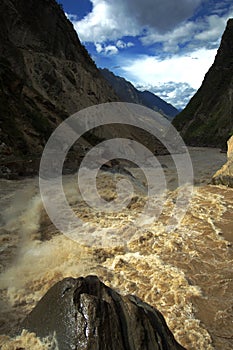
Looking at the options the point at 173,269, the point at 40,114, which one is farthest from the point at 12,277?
the point at 40,114

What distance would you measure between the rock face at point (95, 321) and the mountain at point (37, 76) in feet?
55.6

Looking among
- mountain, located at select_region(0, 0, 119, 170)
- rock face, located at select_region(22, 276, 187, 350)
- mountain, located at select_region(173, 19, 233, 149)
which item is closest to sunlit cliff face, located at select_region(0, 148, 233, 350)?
rock face, located at select_region(22, 276, 187, 350)

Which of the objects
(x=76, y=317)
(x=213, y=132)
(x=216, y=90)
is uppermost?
(x=216, y=90)

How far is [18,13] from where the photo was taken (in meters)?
40.0

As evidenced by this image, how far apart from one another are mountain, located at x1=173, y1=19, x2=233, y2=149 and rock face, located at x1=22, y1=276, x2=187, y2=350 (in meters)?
52.3

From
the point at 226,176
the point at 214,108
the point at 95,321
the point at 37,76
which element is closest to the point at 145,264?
the point at 95,321

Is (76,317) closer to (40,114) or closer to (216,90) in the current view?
(40,114)

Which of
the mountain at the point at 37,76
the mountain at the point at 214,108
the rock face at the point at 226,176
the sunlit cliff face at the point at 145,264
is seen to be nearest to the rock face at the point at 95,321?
the sunlit cliff face at the point at 145,264

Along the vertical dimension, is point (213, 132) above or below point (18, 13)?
below

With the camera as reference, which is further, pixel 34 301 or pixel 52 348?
pixel 34 301

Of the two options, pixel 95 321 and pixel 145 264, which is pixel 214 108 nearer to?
pixel 145 264

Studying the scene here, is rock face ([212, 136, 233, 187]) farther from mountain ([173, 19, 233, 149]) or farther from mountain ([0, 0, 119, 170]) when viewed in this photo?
mountain ([173, 19, 233, 149])

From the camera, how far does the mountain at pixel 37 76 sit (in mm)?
24422

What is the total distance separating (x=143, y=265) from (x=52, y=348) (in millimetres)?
6408
